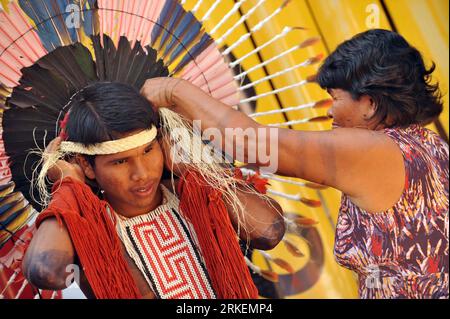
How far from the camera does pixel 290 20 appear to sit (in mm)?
2766

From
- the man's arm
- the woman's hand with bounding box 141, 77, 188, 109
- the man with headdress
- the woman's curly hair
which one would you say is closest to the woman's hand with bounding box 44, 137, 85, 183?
the man with headdress

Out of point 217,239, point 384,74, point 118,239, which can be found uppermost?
point 384,74

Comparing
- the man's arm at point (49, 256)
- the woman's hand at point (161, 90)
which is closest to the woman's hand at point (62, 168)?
the man's arm at point (49, 256)

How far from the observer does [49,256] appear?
1.86 meters

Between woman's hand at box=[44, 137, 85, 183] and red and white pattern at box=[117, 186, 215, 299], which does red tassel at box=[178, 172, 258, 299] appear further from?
woman's hand at box=[44, 137, 85, 183]

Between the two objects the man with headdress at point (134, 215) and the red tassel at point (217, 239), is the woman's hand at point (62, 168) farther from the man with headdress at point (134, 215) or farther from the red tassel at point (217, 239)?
the red tassel at point (217, 239)

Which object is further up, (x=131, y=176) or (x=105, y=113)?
(x=105, y=113)

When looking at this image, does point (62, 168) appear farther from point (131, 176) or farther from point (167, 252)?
point (167, 252)

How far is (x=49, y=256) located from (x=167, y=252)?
38 cm

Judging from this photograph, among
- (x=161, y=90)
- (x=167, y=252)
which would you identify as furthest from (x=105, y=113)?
(x=167, y=252)
